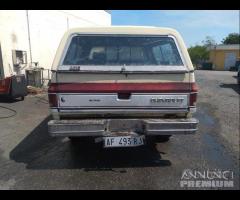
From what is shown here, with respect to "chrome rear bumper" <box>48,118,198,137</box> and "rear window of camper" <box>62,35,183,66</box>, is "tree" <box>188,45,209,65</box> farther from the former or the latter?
"chrome rear bumper" <box>48,118,198,137</box>

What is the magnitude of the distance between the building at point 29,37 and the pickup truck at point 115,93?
735 cm

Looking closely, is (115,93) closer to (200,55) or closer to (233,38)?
(200,55)

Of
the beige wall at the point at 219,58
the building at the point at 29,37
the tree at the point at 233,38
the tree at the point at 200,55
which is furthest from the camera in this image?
the tree at the point at 233,38

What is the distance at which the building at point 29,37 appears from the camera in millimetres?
10212

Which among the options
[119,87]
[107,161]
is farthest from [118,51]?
[107,161]

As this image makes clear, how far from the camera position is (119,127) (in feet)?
12.4

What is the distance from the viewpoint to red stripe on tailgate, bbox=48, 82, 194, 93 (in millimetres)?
3639

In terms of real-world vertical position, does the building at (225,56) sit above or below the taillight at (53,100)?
above

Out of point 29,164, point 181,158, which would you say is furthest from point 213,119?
point 29,164

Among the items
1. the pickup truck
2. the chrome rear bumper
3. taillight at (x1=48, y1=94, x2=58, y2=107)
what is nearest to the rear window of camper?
the pickup truck

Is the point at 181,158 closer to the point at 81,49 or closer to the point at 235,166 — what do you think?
the point at 235,166

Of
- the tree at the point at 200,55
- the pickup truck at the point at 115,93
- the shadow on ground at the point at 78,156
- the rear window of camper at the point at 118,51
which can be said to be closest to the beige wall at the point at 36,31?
the shadow on ground at the point at 78,156

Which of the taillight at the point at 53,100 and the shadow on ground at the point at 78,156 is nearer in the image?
the taillight at the point at 53,100

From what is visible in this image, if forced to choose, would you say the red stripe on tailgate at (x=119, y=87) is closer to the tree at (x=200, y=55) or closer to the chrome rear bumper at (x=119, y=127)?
the chrome rear bumper at (x=119, y=127)
